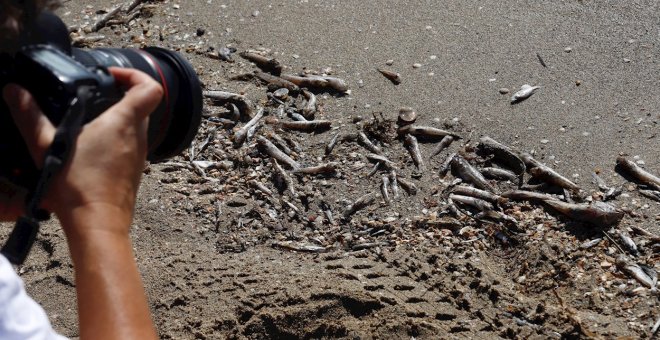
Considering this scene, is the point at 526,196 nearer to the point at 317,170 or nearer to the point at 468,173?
the point at 468,173

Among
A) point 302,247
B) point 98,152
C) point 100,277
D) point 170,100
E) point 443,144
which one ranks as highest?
point 98,152

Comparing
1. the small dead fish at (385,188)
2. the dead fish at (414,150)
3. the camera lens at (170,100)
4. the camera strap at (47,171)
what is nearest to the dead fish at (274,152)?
the small dead fish at (385,188)

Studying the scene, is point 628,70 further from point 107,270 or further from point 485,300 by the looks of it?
point 107,270

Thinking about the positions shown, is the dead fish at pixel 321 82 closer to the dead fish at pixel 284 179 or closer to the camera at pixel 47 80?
the dead fish at pixel 284 179

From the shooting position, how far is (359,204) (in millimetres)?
3848

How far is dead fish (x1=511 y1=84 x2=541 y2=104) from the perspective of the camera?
4.36m

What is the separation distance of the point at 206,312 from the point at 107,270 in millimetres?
1777

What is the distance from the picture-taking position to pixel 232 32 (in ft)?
16.1

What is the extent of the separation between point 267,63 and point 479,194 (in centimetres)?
134

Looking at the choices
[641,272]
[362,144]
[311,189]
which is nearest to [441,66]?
[362,144]

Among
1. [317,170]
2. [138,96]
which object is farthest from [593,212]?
[138,96]

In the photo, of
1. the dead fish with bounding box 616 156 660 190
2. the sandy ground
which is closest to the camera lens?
the sandy ground

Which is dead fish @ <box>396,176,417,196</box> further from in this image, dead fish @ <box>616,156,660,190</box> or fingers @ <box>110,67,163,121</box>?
fingers @ <box>110,67,163,121</box>

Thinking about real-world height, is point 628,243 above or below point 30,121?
below
